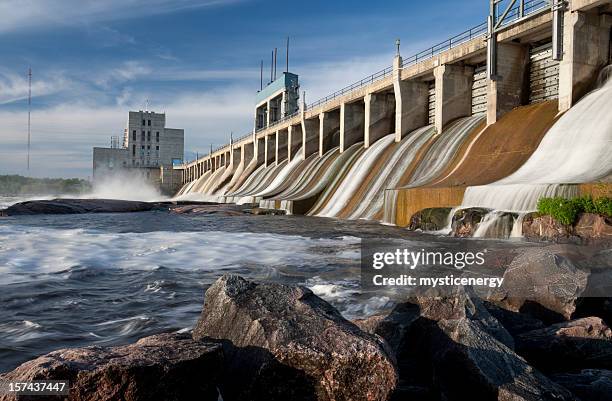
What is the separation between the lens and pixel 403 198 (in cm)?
1697

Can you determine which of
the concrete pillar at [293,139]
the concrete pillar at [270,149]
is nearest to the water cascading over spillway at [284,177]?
the concrete pillar at [293,139]

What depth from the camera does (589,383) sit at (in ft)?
10.9

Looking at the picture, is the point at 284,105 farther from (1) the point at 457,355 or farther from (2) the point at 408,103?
(1) the point at 457,355

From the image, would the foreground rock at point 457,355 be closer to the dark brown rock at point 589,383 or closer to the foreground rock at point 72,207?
the dark brown rock at point 589,383

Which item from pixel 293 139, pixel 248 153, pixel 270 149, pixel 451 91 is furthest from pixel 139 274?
pixel 248 153

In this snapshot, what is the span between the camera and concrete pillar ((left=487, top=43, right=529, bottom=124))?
62.7 ft

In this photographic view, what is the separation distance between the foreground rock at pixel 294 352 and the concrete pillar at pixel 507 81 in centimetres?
1775

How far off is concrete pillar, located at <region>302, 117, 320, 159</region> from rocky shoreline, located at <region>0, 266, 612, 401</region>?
34056 millimetres

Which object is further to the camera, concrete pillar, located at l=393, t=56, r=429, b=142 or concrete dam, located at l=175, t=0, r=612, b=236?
concrete pillar, located at l=393, t=56, r=429, b=142

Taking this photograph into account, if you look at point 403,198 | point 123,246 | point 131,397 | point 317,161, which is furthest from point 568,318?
point 317,161

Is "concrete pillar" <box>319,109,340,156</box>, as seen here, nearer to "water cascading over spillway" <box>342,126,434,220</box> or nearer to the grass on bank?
"water cascading over spillway" <box>342,126,434,220</box>

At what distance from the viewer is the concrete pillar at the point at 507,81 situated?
19109 mm

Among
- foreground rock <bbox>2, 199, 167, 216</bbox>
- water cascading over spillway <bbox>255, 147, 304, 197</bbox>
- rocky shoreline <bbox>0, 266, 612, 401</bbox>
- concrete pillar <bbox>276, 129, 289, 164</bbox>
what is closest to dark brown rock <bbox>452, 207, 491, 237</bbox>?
rocky shoreline <bbox>0, 266, 612, 401</bbox>

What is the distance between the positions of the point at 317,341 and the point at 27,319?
13.1 ft
